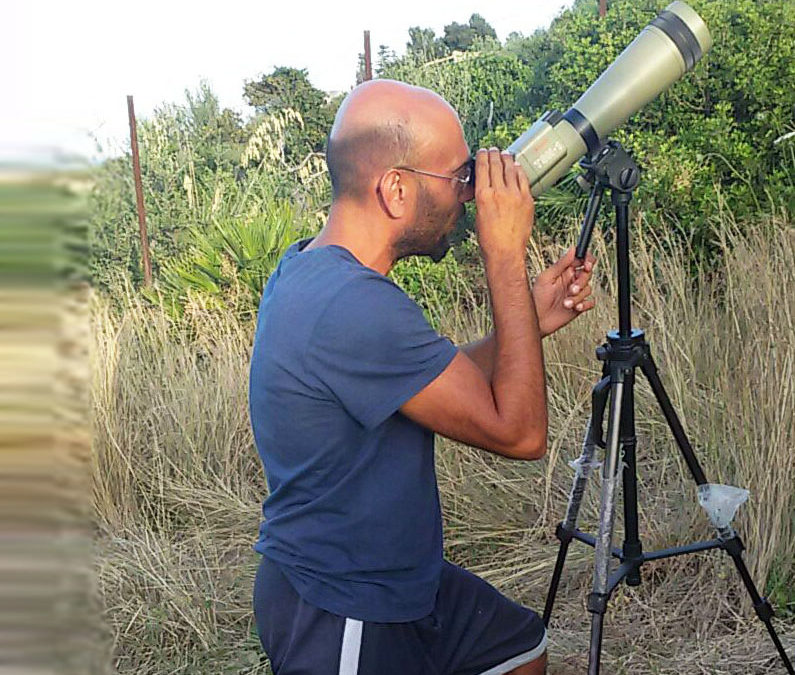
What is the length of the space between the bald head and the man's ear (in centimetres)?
2

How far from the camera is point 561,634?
3012 mm

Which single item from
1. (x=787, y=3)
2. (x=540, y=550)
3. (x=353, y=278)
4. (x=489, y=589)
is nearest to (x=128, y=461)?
(x=540, y=550)

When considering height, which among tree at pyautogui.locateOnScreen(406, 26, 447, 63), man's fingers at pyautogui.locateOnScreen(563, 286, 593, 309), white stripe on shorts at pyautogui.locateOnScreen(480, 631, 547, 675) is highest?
tree at pyautogui.locateOnScreen(406, 26, 447, 63)

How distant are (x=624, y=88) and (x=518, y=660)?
1.34 meters

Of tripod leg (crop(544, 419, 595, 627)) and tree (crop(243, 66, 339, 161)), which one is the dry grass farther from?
tree (crop(243, 66, 339, 161))

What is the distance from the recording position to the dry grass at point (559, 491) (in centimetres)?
293

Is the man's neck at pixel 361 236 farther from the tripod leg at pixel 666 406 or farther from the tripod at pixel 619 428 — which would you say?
the tripod leg at pixel 666 406

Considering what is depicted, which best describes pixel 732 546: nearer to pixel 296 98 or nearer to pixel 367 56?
pixel 367 56

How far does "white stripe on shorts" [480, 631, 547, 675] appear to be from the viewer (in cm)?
193

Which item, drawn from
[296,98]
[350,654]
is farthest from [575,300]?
[296,98]

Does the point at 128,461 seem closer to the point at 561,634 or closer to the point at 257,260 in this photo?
the point at 561,634

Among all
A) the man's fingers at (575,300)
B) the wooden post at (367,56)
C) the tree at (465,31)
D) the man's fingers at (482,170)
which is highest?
the tree at (465,31)

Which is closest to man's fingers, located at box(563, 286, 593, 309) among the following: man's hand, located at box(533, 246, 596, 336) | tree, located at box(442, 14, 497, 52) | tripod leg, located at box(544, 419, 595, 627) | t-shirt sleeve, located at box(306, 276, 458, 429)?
man's hand, located at box(533, 246, 596, 336)

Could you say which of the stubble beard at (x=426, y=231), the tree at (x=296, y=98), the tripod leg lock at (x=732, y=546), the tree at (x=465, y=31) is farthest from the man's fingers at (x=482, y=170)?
the tree at (x=465, y=31)
